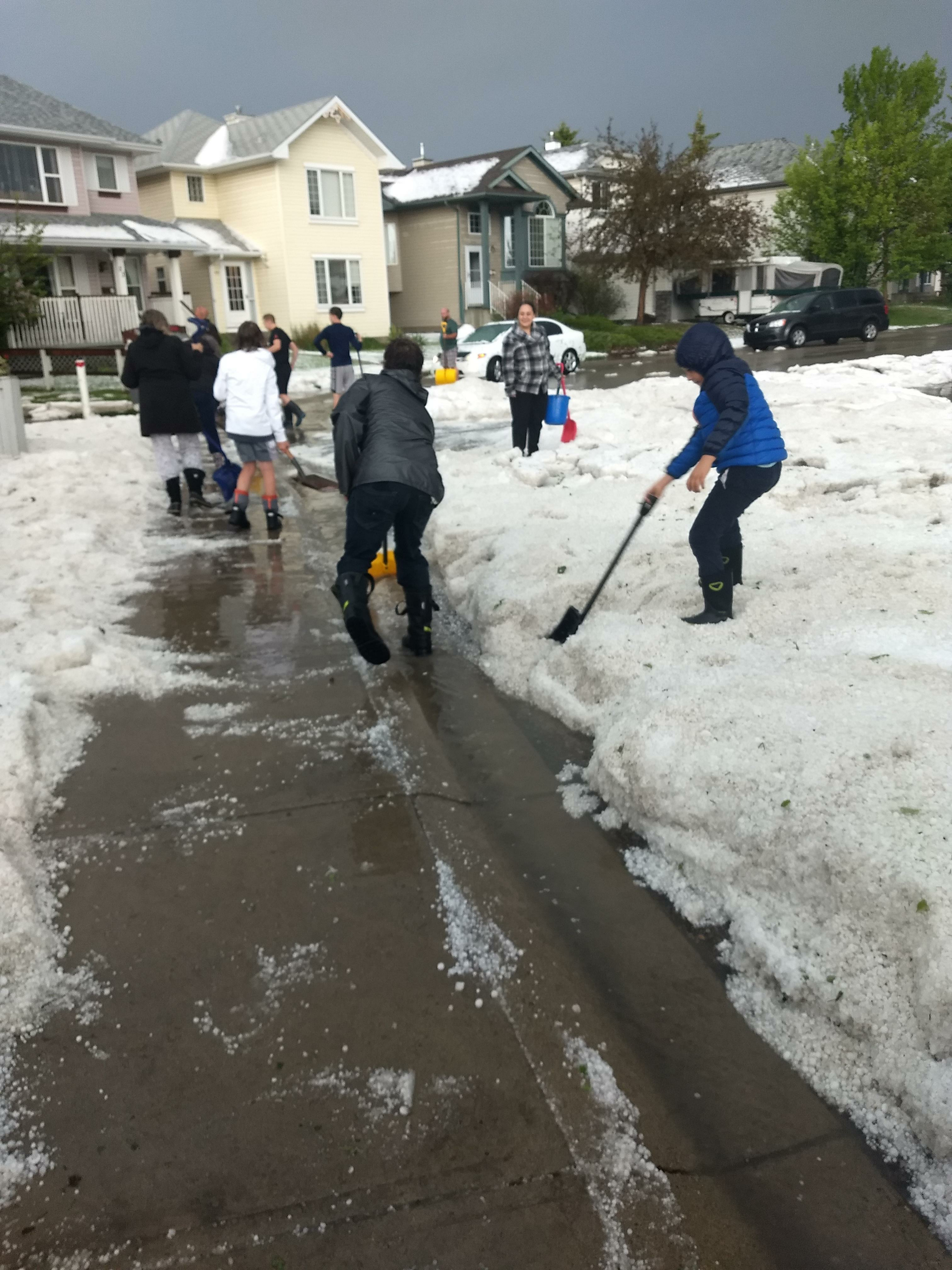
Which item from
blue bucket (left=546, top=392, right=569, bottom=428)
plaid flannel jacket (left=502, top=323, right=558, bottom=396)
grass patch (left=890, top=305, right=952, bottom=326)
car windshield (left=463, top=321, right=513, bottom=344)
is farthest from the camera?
grass patch (left=890, top=305, right=952, bottom=326)

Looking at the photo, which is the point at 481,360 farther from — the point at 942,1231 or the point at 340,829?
the point at 942,1231

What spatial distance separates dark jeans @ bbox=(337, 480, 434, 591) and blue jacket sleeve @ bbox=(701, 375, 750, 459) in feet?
5.30

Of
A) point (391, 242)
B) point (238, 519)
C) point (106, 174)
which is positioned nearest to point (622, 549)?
point (238, 519)

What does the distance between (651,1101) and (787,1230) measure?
459mm

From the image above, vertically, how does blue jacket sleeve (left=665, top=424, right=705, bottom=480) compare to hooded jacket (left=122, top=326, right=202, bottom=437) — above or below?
below

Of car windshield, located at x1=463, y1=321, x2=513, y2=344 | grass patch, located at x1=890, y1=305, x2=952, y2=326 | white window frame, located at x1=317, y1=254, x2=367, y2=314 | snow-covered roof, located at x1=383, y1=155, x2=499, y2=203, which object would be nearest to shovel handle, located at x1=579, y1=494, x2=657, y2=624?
car windshield, located at x1=463, y1=321, x2=513, y2=344

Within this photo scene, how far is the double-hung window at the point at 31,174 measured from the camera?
2752cm

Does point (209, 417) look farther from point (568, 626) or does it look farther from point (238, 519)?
point (568, 626)

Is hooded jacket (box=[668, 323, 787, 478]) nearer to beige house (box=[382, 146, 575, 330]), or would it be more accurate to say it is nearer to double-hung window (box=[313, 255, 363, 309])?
double-hung window (box=[313, 255, 363, 309])

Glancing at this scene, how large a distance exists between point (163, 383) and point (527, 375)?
3659 mm

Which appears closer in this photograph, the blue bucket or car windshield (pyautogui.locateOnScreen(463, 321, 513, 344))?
the blue bucket

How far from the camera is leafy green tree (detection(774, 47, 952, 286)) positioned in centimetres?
4338

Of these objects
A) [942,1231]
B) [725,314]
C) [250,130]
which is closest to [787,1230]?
[942,1231]

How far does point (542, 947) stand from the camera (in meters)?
3.17
